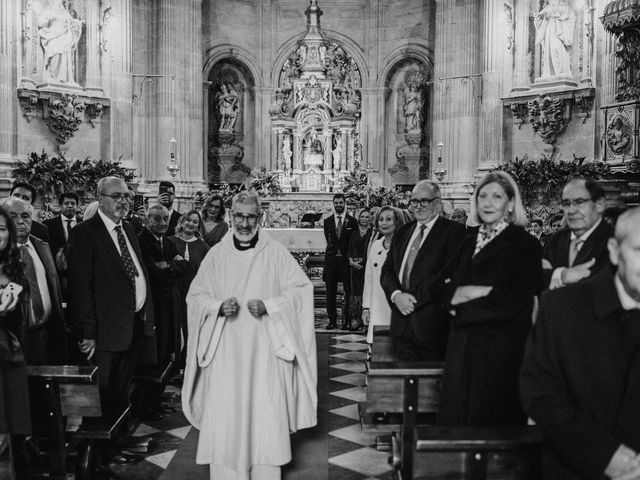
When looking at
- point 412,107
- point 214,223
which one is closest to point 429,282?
point 214,223

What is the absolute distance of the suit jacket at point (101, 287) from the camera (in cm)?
484

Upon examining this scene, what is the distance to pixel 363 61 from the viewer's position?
19.1 m

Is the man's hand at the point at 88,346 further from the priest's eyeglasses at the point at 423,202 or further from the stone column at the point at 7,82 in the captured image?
the stone column at the point at 7,82

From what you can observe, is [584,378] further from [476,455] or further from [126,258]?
[126,258]

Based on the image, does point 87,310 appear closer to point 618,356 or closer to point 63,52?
point 618,356

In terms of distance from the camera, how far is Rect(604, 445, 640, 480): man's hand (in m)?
2.02

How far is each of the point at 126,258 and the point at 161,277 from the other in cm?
98

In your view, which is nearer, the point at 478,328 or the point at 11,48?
the point at 478,328

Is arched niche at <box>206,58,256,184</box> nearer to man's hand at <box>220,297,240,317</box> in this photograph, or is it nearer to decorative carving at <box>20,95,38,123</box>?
decorative carving at <box>20,95,38,123</box>

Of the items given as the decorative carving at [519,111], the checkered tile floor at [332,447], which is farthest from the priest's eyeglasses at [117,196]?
the decorative carving at [519,111]

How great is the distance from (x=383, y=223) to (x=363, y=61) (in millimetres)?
12863

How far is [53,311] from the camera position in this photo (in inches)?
187

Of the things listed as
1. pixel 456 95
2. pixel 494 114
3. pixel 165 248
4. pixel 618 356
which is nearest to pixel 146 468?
pixel 165 248

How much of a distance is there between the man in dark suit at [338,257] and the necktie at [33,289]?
20.5 ft
